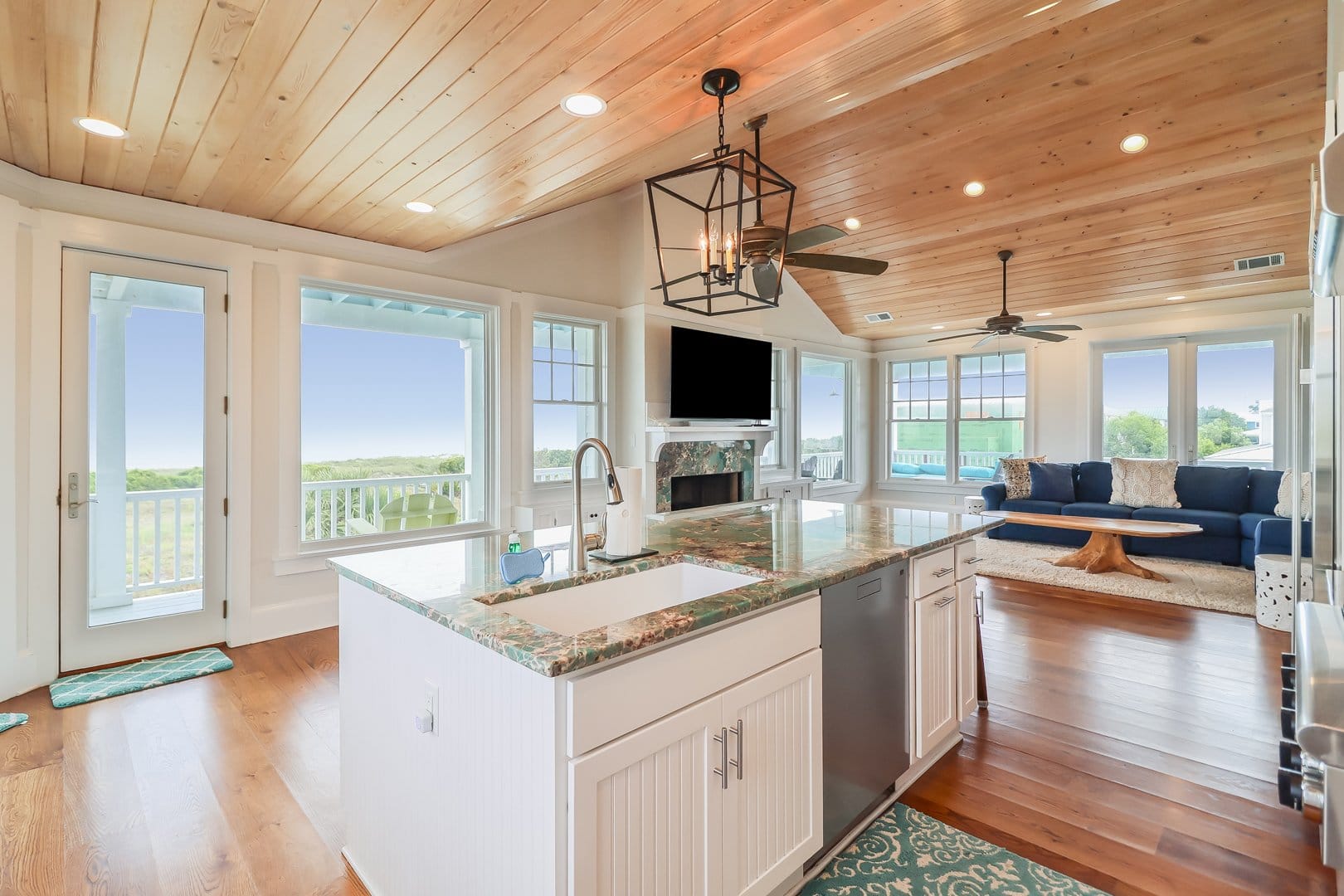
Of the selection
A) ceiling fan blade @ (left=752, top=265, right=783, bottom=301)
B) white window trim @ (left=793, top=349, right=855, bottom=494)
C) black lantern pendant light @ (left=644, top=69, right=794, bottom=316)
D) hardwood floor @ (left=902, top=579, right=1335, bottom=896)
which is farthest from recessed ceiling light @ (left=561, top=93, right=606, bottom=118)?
white window trim @ (left=793, top=349, right=855, bottom=494)

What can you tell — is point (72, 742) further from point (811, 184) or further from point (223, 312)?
point (811, 184)

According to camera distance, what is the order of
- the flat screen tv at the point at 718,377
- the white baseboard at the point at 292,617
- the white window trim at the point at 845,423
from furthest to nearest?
1. the white window trim at the point at 845,423
2. the flat screen tv at the point at 718,377
3. the white baseboard at the point at 292,617

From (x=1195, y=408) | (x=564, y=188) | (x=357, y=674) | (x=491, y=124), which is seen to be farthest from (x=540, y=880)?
(x=1195, y=408)

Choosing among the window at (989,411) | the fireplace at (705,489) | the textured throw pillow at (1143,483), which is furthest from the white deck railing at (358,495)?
the textured throw pillow at (1143,483)

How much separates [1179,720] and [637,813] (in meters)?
2.78

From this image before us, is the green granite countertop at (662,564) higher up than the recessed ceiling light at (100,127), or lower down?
lower down

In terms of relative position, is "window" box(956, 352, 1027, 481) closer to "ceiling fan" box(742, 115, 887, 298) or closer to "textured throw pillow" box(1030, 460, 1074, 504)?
"textured throw pillow" box(1030, 460, 1074, 504)

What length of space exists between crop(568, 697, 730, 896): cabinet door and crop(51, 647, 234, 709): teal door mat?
10.4 feet

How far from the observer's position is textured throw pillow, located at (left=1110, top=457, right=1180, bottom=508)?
6336 mm

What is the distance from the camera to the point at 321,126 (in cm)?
262

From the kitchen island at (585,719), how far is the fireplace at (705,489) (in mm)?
3569

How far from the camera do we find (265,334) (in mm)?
3896

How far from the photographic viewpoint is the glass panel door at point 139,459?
3.37 metres

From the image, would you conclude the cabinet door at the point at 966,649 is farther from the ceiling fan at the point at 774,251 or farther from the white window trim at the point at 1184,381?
the white window trim at the point at 1184,381
